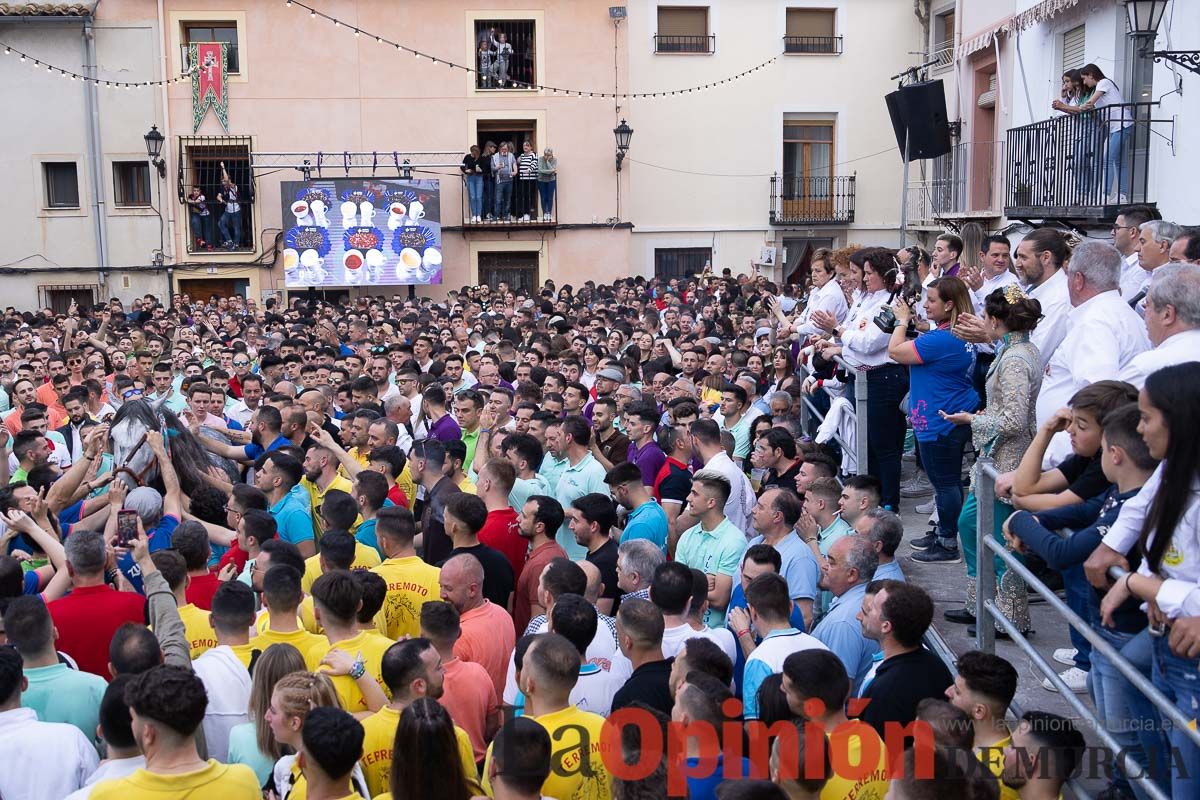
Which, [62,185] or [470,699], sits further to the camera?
[62,185]

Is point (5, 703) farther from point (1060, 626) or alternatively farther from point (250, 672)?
point (1060, 626)

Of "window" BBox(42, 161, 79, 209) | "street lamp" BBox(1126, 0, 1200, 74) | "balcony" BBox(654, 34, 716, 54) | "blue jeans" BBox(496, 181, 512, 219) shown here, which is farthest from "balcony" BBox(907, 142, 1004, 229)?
"window" BBox(42, 161, 79, 209)

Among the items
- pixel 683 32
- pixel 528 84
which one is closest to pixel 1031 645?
pixel 528 84

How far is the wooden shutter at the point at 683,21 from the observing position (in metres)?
25.0

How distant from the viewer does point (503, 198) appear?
23906mm

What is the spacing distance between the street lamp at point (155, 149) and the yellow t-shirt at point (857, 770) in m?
20.7

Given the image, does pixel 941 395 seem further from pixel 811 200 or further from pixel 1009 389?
pixel 811 200

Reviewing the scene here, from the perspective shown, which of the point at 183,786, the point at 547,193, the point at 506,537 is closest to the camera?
the point at 183,786

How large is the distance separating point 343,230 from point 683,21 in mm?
8217

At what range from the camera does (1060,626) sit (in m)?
5.85

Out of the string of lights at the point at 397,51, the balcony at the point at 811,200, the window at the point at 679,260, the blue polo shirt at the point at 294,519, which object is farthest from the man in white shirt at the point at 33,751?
the balcony at the point at 811,200

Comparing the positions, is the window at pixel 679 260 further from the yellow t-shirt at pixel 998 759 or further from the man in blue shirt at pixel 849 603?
the yellow t-shirt at pixel 998 759

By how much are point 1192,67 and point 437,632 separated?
9.58 m

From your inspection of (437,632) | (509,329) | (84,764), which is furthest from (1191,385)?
(509,329)
